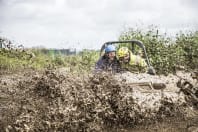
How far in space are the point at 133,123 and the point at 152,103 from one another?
0.45 metres

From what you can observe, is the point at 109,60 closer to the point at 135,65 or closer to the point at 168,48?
the point at 135,65

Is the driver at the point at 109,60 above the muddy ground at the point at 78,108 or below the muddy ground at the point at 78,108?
above

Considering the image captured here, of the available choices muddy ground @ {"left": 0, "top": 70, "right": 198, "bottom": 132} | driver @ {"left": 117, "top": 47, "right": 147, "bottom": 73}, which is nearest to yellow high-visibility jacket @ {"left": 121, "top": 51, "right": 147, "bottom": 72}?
driver @ {"left": 117, "top": 47, "right": 147, "bottom": 73}

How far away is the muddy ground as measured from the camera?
656 centimetres

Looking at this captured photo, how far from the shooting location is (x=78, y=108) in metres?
6.91

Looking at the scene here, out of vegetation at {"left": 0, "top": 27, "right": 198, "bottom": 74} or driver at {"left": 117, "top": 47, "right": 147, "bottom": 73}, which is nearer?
driver at {"left": 117, "top": 47, "right": 147, "bottom": 73}

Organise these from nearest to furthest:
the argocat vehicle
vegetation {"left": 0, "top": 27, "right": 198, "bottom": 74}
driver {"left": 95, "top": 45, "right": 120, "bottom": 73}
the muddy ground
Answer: the muddy ground < the argocat vehicle < driver {"left": 95, "top": 45, "right": 120, "bottom": 73} < vegetation {"left": 0, "top": 27, "right": 198, "bottom": 74}

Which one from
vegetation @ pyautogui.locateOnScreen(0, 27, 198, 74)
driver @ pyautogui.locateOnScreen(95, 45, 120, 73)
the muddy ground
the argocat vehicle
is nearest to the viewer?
the muddy ground

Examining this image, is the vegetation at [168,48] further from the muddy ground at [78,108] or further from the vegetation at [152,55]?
the muddy ground at [78,108]

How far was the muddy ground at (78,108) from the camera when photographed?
6562 mm

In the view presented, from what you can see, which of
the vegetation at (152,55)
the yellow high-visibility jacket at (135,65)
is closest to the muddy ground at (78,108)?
the yellow high-visibility jacket at (135,65)

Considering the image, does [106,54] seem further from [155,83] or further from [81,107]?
[81,107]

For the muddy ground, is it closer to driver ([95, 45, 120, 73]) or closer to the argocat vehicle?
the argocat vehicle

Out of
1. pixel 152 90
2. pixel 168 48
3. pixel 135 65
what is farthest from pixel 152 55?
pixel 152 90
